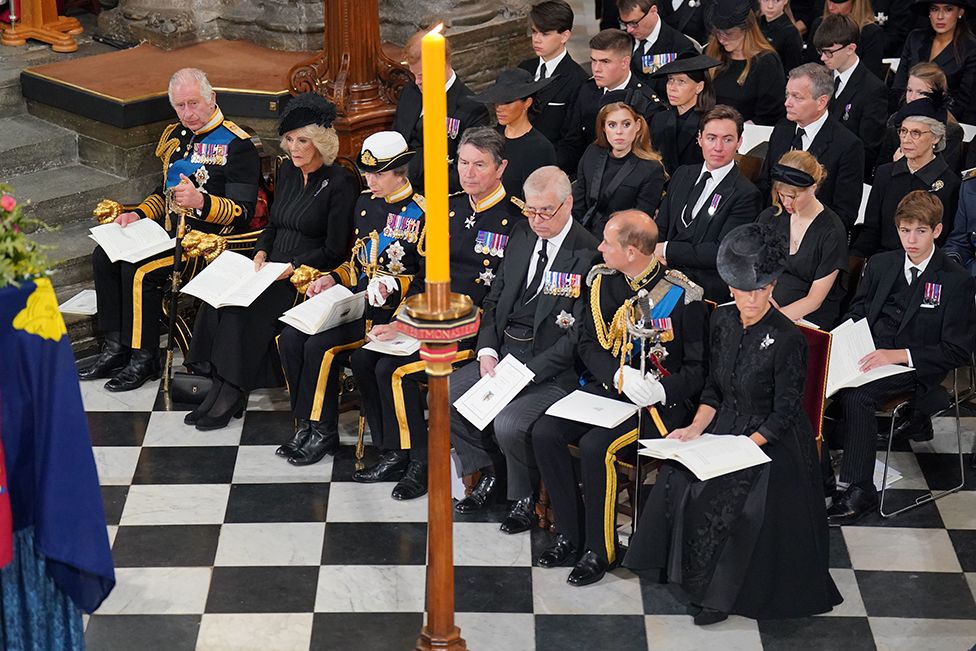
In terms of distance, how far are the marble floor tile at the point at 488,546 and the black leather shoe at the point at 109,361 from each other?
2280mm

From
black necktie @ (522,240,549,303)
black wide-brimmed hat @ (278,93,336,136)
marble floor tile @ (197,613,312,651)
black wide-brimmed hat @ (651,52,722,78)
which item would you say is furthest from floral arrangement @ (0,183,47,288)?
black wide-brimmed hat @ (651,52,722,78)

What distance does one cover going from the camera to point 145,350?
7238 millimetres

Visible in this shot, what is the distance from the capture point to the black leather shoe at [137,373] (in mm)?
7188

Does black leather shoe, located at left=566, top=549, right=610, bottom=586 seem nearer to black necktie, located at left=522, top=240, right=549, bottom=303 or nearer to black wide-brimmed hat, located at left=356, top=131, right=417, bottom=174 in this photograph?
black necktie, located at left=522, top=240, right=549, bottom=303

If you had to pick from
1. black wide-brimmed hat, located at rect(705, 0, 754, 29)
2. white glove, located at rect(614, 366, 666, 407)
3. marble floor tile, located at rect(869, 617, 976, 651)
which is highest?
black wide-brimmed hat, located at rect(705, 0, 754, 29)

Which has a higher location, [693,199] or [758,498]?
[693,199]

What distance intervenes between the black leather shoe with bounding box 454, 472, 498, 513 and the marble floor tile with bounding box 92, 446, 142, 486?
1481 millimetres

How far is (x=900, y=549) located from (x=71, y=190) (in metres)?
4.81

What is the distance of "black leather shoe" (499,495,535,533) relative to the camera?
5.92m

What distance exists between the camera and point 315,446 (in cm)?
653

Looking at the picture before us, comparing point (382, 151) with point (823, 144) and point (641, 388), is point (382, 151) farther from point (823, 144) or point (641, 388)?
point (823, 144)

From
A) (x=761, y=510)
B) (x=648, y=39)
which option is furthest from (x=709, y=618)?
(x=648, y=39)

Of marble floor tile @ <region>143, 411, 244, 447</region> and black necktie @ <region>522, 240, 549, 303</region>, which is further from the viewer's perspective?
marble floor tile @ <region>143, 411, 244, 447</region>

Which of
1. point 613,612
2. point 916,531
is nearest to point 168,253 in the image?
point 613,612
